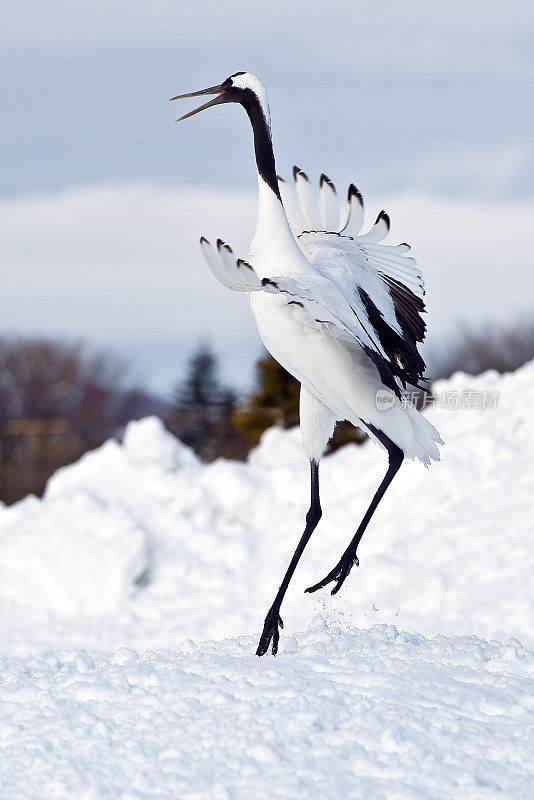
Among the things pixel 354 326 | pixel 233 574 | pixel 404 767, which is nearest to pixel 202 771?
pixel 404 767

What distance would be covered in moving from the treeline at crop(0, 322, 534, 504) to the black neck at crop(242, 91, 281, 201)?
17033mm

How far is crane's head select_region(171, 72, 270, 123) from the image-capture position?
4734 mm

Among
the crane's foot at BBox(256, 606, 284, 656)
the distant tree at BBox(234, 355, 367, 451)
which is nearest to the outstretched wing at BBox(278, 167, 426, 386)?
the crane's foot at BBox(256, 606, 284, 656)

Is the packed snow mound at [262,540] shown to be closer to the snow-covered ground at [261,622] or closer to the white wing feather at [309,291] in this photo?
the snow-covered ground at [261,622]

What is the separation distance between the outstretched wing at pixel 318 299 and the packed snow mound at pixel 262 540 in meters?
4.15

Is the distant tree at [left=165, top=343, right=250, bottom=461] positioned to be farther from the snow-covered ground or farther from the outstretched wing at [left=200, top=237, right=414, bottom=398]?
the outstretched wing at [left=200, top=237, right=414, bottom=398]

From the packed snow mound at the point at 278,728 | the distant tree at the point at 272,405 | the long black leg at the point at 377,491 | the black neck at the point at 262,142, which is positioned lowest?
the packed snow mound at the point at 278,728

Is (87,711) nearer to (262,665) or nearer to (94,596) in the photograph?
(262,665)

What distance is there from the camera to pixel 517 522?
9328mm

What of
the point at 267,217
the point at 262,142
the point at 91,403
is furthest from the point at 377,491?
the point at 91,403

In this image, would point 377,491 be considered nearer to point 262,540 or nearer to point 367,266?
point 367,266

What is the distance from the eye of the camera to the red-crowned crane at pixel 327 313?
4395 mm

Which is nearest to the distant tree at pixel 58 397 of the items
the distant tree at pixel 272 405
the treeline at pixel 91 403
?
the treeline at pixel 91 403

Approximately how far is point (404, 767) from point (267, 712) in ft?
1.96
